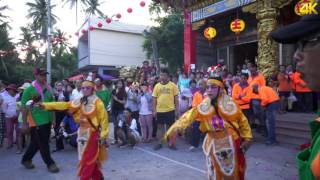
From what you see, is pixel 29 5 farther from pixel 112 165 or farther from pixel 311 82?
pixel 311 82

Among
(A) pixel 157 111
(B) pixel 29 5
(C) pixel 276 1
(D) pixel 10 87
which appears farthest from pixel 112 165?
(B) pixel 29 5

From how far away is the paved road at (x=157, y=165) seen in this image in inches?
258

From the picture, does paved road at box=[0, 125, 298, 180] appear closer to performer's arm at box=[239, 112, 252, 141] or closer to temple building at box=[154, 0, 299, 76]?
performer's arm at box=[239, 112, 252, 141]

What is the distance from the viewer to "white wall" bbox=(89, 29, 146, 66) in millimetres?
35312

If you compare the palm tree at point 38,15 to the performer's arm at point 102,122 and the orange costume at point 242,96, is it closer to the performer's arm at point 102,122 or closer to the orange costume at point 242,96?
the orange costume at point 242,96

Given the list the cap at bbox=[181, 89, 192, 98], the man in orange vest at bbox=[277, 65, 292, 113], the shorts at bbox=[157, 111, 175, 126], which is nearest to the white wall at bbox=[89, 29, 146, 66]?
the cap at bbox=[181, 89, 192, 98]

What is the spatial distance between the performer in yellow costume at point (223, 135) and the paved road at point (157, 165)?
206cm

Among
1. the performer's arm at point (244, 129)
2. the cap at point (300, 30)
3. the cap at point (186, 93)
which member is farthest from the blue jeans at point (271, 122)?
the cap at point (300, 30)

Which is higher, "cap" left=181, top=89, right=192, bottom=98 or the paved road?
"cap" left=181, top=89, right=192, bottom=98

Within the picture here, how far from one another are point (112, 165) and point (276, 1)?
749cm

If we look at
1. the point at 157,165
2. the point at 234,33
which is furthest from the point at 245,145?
the point at 234,33

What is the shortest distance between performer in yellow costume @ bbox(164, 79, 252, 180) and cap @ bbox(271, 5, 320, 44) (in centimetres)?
285

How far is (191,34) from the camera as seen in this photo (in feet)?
52.1

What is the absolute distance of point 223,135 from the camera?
14.3ft
